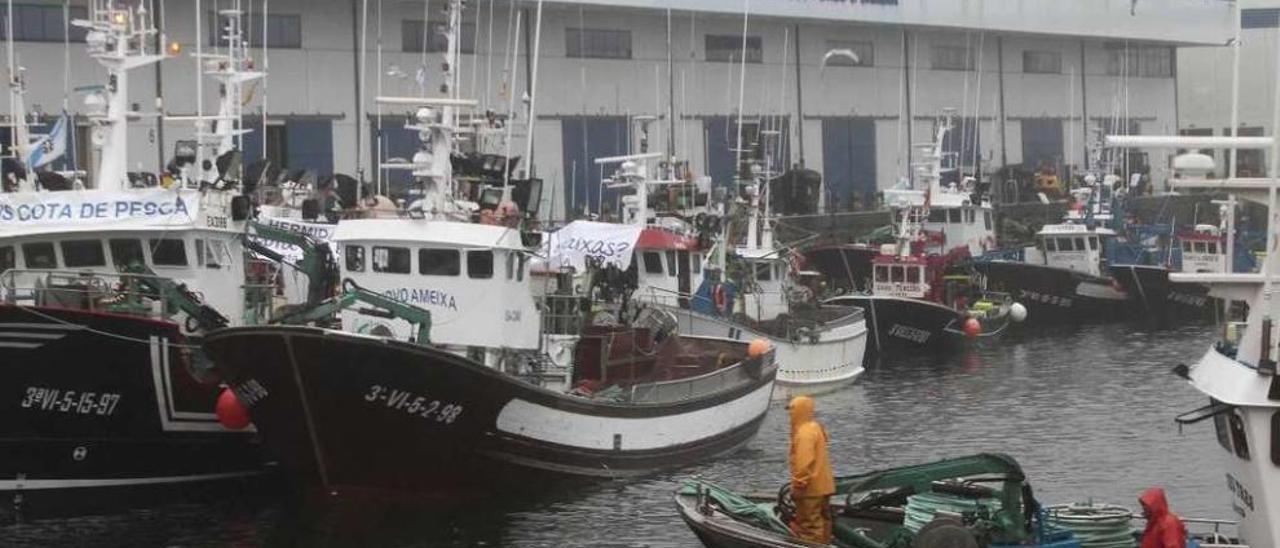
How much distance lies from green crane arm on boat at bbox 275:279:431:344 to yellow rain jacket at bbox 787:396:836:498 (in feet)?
22.6

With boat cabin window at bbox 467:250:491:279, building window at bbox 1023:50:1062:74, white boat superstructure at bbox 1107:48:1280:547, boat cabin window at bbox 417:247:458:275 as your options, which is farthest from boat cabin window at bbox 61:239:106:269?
building window at bbox 1023:50:1062:74

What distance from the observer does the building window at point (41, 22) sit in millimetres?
42781

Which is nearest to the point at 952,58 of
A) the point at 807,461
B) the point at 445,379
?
the point at 445,379

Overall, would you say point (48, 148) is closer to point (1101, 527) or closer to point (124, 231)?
Result: point (124, 231)

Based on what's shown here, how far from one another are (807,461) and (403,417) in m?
6.82

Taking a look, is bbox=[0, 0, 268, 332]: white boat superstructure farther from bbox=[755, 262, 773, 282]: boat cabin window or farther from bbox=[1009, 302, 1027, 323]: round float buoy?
bbox=[1009, 302, 1027, 323]: round float buoy

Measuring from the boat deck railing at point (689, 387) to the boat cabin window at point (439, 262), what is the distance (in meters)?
Result: 3.07

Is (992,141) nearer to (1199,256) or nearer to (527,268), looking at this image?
(1199,256)

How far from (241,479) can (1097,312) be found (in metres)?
31.0

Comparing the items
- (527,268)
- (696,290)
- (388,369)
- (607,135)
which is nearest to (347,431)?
(388,369)

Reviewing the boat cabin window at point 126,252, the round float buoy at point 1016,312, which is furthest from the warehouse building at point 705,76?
the round float buoy at point 1016,312

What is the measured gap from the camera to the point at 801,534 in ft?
62.1

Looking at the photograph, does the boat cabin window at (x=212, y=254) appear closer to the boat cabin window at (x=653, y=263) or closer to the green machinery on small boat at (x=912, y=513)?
the green machinery on small boat at (x=912, y=513)

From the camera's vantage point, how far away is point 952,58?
215 feet
